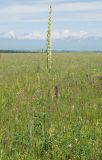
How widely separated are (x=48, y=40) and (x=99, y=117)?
352 centimetres

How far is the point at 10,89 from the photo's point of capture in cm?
1376

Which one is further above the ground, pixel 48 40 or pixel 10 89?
pixel 48 40

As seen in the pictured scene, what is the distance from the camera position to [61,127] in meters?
8.37

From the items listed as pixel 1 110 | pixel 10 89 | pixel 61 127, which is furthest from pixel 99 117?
pixel 10 89

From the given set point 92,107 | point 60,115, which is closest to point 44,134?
point 60,115

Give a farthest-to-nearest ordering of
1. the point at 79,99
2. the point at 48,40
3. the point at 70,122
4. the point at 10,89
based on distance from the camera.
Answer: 1. the point at 10,89
2. the point at 79,99
3. the point at 70,122
4. the point at 48,40

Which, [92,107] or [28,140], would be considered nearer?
[28,140]

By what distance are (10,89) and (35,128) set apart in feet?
19.1

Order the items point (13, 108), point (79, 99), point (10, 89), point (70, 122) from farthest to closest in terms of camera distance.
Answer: point (10, 89), point (79, 99), point (13, 108), point (70, 122)

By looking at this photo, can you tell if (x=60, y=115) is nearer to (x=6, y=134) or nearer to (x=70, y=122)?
(x=70, y=122)

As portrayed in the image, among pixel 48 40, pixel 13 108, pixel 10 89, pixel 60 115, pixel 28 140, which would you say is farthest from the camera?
pixel 10 89

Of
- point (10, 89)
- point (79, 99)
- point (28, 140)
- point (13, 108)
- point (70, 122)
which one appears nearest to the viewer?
point (28, 140)

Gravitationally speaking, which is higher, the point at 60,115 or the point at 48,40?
the point at 48,40

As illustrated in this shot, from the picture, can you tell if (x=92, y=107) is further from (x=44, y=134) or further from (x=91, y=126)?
(x=44, y=134)
